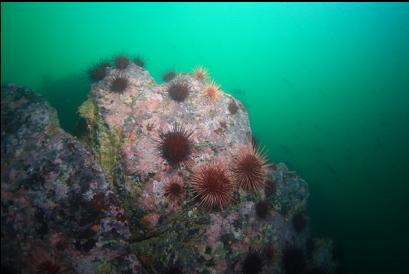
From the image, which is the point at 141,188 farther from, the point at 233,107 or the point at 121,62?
the point at 121,62

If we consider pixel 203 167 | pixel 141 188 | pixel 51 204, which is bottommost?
pixel 51 204

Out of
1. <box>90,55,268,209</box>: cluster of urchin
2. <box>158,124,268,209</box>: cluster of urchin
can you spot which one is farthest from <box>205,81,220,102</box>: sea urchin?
<box>158,124,268,209</box>: cluster of urchin

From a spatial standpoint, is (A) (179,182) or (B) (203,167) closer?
(B) (203,167)

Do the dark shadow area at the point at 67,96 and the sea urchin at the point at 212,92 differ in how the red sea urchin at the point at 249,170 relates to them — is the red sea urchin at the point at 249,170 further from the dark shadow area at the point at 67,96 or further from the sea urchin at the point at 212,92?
the dark shadow area at the point at 67,96

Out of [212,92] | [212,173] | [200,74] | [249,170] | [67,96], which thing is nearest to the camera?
[212,173]

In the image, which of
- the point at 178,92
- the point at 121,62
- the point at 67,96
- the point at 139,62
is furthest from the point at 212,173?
the point at 67,96

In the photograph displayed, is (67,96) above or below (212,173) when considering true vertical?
below

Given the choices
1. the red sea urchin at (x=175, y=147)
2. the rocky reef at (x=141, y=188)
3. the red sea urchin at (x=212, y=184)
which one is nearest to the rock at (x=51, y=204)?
the rocky reef at (x=141, y=188)
